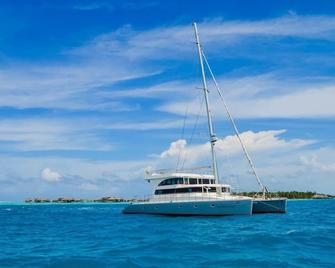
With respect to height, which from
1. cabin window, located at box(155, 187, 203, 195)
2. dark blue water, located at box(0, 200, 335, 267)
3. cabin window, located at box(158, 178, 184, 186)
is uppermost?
cabin window, located at box(158, 178, 184, 186)

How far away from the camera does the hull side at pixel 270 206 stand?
5065cm

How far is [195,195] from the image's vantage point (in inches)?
1870

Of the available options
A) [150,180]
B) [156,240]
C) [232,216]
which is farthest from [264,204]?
[156,240]

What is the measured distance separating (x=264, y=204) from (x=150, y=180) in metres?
12.5

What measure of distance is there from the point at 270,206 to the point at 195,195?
30.5ft

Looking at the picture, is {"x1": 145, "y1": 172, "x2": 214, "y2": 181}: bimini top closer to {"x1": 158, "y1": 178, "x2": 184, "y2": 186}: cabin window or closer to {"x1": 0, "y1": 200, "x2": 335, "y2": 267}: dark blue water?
{"x1": 158, "y1": 178, "x2": 184, "y2": 186}: cabin window

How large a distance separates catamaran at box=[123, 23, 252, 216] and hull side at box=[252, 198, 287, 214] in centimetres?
340

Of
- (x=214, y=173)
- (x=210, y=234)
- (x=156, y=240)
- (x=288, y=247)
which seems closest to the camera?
(x=288, y=247)

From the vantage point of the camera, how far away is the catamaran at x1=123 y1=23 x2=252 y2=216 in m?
45.6

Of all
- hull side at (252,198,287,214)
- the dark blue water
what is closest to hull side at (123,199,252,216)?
hull side at (252,198,287,214)

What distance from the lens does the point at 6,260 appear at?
23.9 metres

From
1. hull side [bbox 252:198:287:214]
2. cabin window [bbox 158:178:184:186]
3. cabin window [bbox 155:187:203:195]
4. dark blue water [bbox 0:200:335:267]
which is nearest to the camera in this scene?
dark blue water [bbox 0:200:335:267]

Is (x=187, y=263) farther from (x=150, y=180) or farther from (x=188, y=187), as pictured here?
(x=150, y=180)

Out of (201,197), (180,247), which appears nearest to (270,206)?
(201,197)
